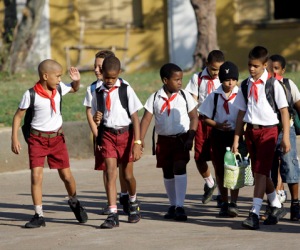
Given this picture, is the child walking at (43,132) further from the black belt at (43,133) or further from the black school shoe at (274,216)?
the black school shoe at (274,216)

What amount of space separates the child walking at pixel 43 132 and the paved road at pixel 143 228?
375mm

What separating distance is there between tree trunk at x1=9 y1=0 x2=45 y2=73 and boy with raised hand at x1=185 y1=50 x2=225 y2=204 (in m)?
10.6

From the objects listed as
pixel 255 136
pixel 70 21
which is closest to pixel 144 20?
pixel 70 21

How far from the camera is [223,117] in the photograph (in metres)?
10.1

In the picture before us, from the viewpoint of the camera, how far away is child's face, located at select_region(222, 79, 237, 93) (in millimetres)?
9938

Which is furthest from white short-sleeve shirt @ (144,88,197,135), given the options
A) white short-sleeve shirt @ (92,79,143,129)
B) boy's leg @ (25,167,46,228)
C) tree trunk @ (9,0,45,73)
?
tree trunk @ (9,0,45,73)

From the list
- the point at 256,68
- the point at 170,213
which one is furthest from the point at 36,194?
the point at 256,68

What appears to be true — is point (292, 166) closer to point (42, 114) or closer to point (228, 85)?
point (228, 85)

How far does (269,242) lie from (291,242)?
0.63ft

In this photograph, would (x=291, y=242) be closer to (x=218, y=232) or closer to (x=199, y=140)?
(x=218, y=232)

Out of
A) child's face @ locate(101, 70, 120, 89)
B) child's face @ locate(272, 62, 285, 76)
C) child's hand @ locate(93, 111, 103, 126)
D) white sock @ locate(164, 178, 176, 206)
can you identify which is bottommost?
white sock @ locate(164, 178, 176, 206)

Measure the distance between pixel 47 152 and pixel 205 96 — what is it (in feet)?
7.09

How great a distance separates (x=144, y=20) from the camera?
25.0m

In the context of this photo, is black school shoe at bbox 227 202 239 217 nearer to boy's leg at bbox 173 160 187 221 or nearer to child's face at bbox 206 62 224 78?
boy's leg at bbox 173 160 187 221
